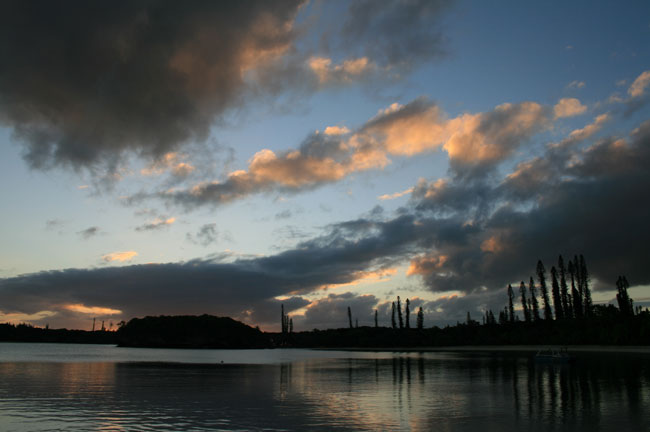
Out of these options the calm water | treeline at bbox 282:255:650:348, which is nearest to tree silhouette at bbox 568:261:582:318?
treeline at bbox 282:255:650:348

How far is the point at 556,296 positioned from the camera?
151750 millimetres

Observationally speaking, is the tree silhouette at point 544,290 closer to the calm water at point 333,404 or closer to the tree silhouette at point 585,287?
the tree silhouette at point 585,287

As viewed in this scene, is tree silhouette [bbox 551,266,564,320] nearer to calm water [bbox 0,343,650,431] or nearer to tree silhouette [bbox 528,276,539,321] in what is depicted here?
tree silhouette [bbox 528,276,539,321]

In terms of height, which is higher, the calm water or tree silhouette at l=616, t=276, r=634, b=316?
tree silhouette at l=616, t=276, r=634, b=316

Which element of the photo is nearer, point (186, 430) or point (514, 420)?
point (186, 430)

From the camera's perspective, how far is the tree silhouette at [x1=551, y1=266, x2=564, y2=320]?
149750mm

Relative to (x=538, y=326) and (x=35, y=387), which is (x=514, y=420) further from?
(x=538, y=326)

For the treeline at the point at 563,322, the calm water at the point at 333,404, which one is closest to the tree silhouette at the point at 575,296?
the treeline at the point at 563,322

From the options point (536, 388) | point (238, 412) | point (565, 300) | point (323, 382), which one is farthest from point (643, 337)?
point (238, 412)

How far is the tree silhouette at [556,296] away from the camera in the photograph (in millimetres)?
149750

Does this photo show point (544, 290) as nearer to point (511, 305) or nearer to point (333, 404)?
point (511, 305)

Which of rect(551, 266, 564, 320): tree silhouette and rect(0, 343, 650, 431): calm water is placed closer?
rect(0, 343, 650, 431): calm water

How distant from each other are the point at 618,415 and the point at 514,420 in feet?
21.8

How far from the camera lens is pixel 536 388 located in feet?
142
